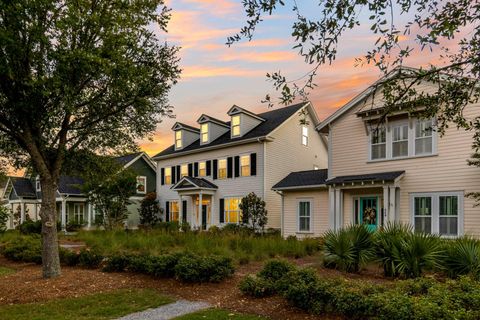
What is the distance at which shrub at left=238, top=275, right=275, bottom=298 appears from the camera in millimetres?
8055

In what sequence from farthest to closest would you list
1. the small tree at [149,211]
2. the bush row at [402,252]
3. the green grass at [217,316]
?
the small tree at [149,211], the bush row at [402,252], the green grass at [217,316]

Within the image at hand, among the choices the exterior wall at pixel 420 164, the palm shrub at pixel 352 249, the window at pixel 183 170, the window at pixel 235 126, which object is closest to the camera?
the palm shrub at pixel 352 249

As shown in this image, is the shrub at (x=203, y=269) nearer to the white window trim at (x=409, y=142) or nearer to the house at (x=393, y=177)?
the house at (x=393, y=177)

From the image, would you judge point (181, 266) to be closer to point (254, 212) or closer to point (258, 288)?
point (258, 288)

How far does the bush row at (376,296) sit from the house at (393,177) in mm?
7616

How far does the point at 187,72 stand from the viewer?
1218 cm

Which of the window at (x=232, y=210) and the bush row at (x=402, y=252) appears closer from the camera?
the bush row at (x=402, y=252)

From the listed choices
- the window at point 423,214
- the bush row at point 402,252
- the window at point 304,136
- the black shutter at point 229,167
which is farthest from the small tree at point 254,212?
the bush row at point 402,252

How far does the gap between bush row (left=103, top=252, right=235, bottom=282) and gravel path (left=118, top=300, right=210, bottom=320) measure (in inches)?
52.2

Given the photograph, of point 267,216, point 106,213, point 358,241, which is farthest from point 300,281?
point 106,213

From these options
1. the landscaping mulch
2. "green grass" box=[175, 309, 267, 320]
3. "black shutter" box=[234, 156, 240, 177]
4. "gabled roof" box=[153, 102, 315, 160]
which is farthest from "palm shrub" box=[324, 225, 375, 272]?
"black shutter" box=[234, 156, 240, 177]

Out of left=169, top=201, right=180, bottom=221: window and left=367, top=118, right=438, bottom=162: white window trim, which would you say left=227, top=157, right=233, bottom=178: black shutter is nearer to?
left=169, top=201, right=180, bottom=221: window

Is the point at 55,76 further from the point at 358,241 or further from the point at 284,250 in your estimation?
the point at 284,250

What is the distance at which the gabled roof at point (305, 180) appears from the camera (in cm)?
2117
